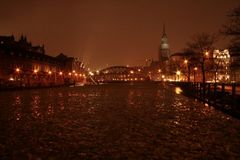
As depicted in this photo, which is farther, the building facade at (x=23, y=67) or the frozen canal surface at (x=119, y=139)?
the building facade at (x=23, y=67)

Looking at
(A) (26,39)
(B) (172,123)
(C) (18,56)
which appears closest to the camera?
(B) (172,123)

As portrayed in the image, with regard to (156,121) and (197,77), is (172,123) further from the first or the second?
Result: (197,77)

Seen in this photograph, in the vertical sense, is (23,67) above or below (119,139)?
above

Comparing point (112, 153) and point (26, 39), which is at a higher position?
point (26, 39)

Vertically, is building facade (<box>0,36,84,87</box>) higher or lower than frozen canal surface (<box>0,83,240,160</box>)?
higher

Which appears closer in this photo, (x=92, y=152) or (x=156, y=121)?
(x=92, y=152)

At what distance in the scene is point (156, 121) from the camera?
1480 cm

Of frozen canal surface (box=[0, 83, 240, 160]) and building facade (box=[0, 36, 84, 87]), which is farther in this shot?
building facade (box=[0, 36, 84, 87])

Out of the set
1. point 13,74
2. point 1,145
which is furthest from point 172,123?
point 13,74

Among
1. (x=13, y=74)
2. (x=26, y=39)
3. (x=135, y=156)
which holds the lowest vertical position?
(x=135, y=156)

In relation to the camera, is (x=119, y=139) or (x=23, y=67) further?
(x=23, y=67)

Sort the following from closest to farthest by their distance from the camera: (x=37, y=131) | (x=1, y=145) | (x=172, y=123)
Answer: (x=1, y=145), (x=37, y=131), (x=172, y=123)

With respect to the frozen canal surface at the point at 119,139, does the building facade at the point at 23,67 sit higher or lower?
higher

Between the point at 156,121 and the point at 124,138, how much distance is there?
180 inches
